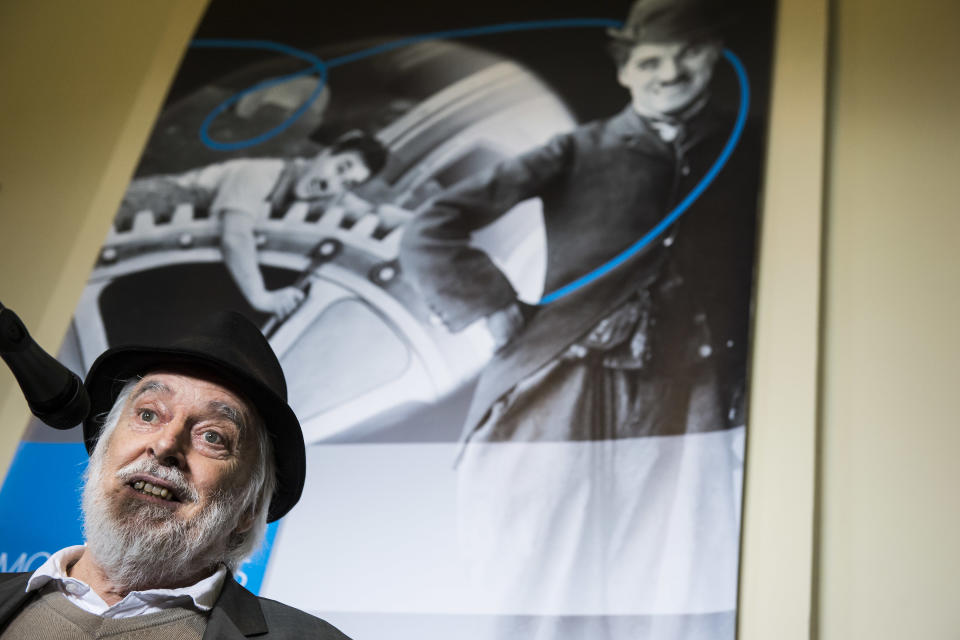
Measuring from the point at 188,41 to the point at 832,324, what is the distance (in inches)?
83.3

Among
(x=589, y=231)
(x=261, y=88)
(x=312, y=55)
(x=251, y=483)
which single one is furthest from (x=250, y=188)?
(x=251, y=483)

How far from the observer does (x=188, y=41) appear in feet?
10.3

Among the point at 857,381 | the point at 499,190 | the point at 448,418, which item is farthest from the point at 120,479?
the point at 857,381

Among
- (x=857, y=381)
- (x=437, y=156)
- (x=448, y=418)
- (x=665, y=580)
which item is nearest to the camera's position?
(x=665, y=580)

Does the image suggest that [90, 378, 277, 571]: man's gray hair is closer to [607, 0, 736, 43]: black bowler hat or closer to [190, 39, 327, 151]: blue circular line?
[190, 39, 327, 151]: blue circular line

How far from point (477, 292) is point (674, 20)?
92 cm

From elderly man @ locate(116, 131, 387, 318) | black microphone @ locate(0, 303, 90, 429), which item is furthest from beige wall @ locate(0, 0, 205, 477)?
black microphone @ locate(0, 303, 90, 429)

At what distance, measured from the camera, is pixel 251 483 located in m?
1.62

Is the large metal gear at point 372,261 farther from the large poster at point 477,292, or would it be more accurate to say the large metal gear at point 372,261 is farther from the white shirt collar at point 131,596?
the white shirt collar at point 131,596

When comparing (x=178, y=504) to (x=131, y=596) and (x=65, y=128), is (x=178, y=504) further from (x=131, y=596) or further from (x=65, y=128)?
(x=65, y=128)

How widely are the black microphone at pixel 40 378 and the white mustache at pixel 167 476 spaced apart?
0.31 m

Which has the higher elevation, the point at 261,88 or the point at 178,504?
the point at 261,88

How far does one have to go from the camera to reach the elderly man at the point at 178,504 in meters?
1.46

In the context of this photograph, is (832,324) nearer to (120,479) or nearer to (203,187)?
(120,479)
